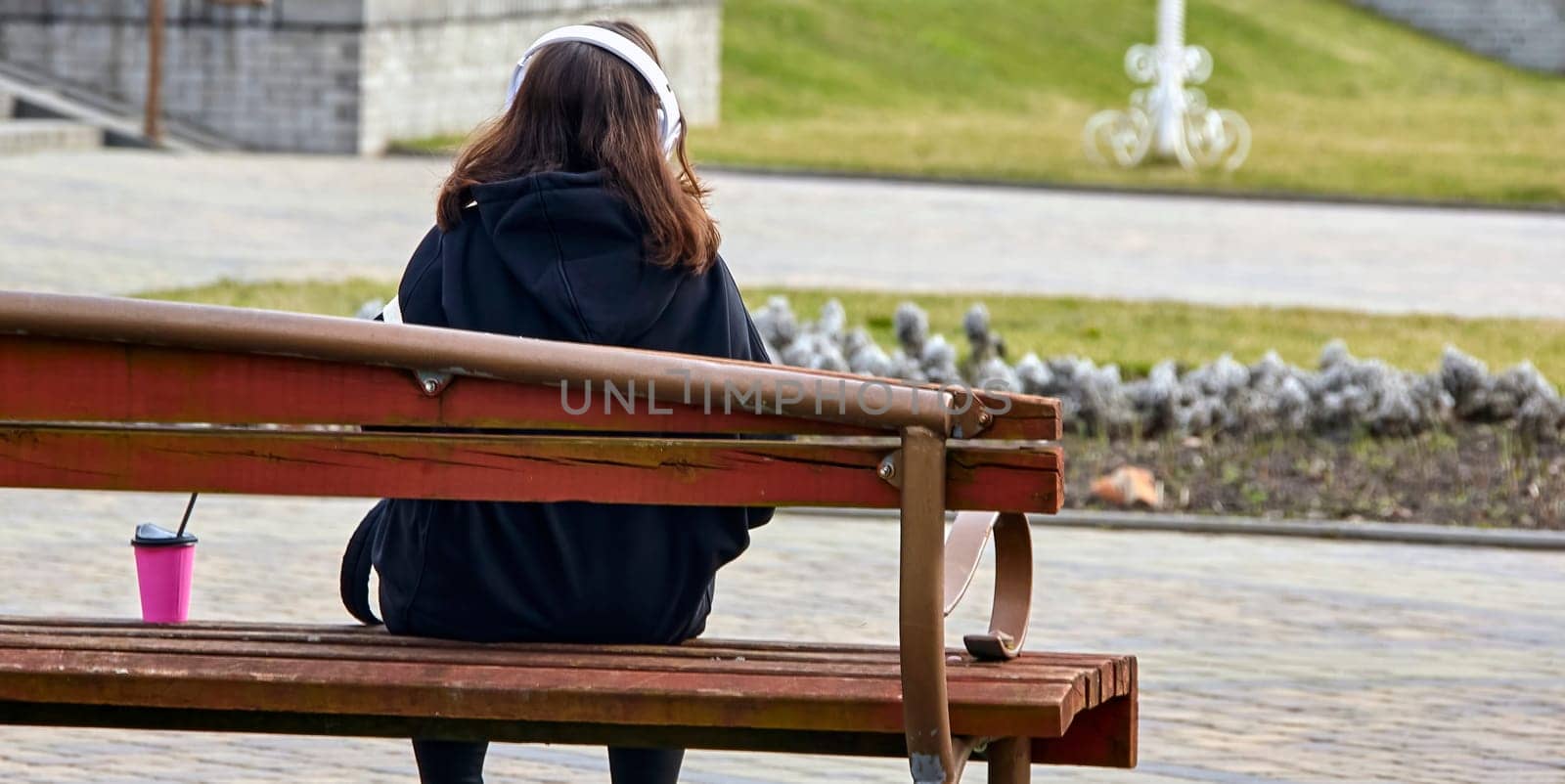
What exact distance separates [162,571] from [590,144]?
40.2 inches

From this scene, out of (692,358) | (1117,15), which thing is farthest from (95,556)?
(1117,15)

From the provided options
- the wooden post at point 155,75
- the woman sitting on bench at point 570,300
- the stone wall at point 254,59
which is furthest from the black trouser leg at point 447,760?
the stone wall at point 254,59

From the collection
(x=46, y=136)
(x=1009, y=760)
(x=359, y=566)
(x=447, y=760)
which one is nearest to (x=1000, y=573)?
(x=1009, y=760)

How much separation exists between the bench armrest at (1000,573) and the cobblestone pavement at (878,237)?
8.28 m

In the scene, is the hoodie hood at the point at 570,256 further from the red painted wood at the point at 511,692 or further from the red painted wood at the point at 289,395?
the red painted wood at the point at 511,692

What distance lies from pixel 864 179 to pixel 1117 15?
2025cm

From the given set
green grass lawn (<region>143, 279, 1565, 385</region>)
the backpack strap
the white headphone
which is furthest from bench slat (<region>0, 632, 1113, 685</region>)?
green grass lawn (<region>143, 279, 1565, 385</region>)

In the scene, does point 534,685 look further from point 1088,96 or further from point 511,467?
point 1088,96

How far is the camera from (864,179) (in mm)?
22328

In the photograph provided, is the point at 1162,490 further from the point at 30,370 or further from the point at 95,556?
the point at 30,370

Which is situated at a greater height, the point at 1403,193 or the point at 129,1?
the point at 129,1

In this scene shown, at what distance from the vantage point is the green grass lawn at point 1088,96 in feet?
78.7

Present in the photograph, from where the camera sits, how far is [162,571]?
3852 mm

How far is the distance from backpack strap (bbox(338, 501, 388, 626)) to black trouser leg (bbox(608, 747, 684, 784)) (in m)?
0.46
